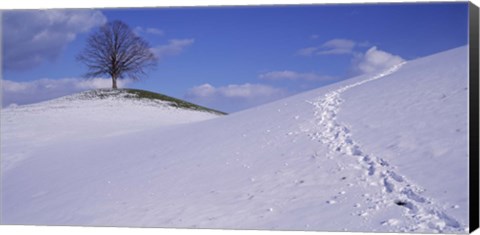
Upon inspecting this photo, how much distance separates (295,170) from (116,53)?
17.3 m

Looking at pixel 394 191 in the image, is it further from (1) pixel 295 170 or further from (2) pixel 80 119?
(2) pixel 80 119

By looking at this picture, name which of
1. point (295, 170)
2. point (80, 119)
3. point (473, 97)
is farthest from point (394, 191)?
point (80, 119)

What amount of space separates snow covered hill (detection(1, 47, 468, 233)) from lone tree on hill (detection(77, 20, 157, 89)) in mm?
Answer: 2673

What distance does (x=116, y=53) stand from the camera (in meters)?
24.8

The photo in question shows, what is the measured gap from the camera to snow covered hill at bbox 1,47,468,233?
7746 mm

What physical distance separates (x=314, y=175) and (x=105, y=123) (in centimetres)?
1532

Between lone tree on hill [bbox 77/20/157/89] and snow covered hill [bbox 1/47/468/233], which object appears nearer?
snow covered hill [bbox 1/47/468/233]

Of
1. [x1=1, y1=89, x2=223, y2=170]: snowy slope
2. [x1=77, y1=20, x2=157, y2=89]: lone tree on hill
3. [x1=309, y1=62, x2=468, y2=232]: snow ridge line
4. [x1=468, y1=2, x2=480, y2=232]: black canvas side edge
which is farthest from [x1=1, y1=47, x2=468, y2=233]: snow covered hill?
[x1=77, y1=20, x2=157, y2=89]: lone tree on hill

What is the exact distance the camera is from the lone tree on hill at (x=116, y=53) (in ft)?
45.9

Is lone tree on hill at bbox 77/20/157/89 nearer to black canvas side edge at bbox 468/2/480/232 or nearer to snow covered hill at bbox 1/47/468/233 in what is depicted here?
snow covered hill at bbox 1/47/468/233

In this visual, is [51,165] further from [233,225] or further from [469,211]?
[469,211]

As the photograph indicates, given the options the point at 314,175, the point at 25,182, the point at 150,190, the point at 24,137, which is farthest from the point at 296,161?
the point at 24,137

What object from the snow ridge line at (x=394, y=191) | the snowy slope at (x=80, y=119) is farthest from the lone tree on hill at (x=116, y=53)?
the snow ridge line at (x=394, y=191)

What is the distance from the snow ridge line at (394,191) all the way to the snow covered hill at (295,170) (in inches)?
0.7
